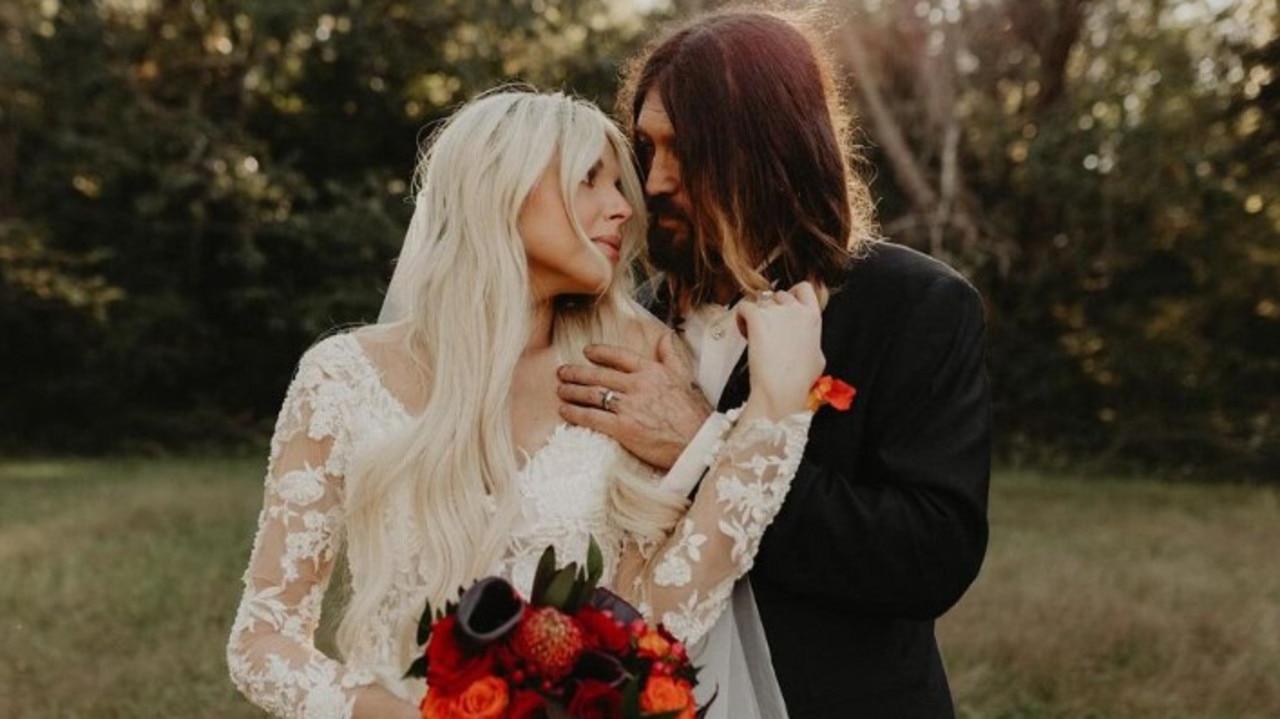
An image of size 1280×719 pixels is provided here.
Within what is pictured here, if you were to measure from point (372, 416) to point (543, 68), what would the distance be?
18122mm

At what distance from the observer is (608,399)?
9.07 feet

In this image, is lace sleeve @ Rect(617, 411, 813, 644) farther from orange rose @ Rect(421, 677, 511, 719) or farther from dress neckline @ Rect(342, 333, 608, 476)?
orange rose @ Rect(421, 677, 511, 719)

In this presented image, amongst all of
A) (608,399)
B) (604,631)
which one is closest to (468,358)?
(608,399)

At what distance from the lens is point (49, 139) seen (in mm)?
20453

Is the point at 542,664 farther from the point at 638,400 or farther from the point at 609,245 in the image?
the point at 609,245

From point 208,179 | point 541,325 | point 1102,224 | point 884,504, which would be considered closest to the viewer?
point 884,504

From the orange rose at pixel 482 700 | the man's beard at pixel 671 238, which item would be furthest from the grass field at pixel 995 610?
the orange rose at pixel 482 700

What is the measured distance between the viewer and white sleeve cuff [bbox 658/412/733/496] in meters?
2.63

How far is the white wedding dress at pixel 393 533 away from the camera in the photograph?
2516mm

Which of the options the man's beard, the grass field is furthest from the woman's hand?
the grass field

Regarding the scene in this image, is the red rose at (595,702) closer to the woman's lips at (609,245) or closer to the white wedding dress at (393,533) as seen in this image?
the white wedding dress at (393,533)

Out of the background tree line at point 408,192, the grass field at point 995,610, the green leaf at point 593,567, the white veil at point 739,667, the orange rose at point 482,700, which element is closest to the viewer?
the orange rose at point 482,700

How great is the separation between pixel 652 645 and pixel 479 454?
877mm

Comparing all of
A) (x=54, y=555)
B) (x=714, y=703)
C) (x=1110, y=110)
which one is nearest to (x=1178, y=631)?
A: (x=714, y=703)
